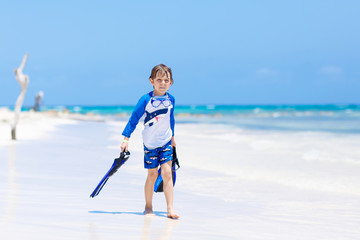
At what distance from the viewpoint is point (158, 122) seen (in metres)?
4.32

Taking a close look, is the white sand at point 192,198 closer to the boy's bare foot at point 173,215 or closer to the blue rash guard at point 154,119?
the boy's bare foot at point 173,215

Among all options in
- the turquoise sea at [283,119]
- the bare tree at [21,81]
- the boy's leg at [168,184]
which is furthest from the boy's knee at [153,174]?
the turquoise sea at [283,119]

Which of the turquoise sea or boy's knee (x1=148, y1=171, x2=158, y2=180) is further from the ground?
boy's knee (x1=148, y1=171, x2=158, y2=180)

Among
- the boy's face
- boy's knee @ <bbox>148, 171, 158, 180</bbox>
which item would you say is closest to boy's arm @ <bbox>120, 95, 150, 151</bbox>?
the boy's face

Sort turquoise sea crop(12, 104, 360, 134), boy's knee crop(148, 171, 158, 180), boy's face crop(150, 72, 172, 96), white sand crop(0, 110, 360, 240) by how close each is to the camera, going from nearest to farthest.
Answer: white sand crop(0, 110, 360, 240)
boy's face crop(150, 72, 172, 96)
boy's knee crop(148, 171, 158, 180)
turquoise sea crop(12, 104, 360, 134)

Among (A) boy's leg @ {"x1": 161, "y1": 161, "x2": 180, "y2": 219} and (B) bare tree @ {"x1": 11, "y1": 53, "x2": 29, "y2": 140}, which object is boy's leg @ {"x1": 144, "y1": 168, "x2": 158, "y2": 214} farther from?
(B) bare tree @ {"x1": 11, "y1": 53, "x2": 29, "y2": 140}

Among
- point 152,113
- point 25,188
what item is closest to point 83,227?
point 152,113

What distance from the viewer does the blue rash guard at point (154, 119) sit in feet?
14.1

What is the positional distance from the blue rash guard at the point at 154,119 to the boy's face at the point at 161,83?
0.26 ft

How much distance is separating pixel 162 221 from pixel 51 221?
3.11 ft

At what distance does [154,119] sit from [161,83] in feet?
1.09

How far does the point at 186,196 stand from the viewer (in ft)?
19.2

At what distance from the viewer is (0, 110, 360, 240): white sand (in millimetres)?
3779

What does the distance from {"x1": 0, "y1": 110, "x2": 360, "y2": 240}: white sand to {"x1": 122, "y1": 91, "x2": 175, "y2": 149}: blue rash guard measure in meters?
0.70
